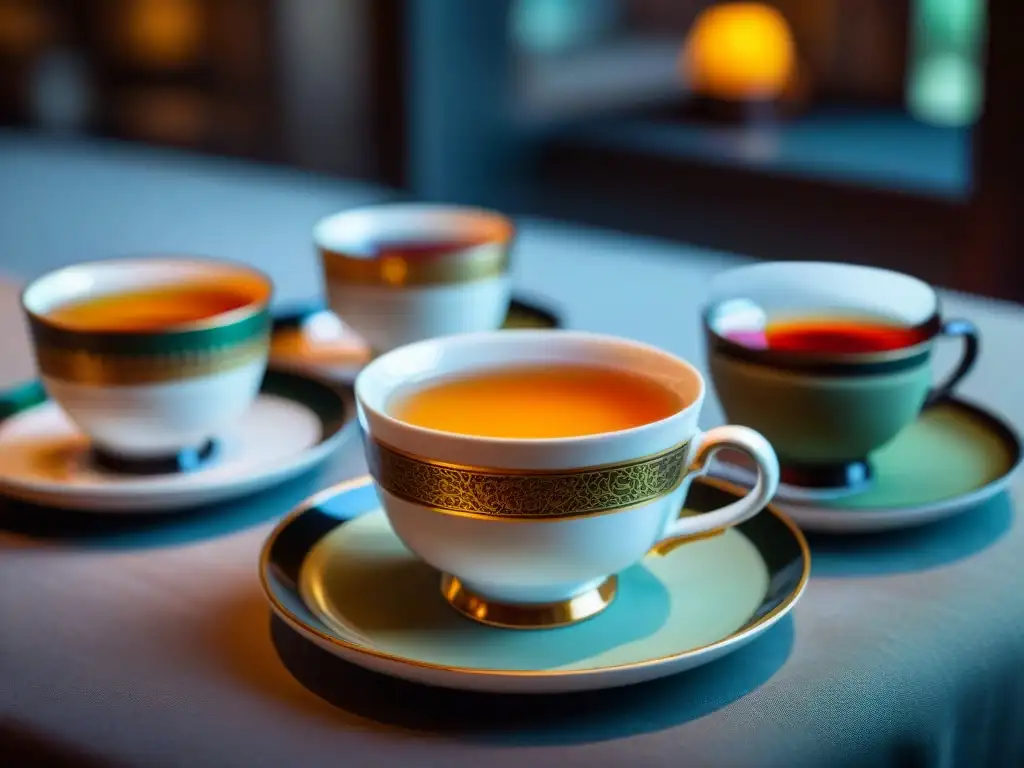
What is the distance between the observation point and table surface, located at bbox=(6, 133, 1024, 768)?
48 cm

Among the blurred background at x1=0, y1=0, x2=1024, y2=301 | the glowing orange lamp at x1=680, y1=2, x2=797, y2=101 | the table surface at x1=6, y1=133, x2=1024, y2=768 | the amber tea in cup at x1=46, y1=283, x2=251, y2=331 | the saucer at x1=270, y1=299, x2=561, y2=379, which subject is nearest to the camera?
the table surface at x1=6, y1=133, x2=1024, y2=768

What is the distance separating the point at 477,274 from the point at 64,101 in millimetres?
3508

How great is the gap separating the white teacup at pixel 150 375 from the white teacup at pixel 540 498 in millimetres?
128

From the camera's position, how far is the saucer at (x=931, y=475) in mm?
619

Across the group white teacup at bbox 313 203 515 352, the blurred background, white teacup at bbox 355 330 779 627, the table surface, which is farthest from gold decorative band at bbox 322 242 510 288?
the blurred background

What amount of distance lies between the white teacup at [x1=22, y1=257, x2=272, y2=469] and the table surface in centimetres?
4

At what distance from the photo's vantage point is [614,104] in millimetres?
3705

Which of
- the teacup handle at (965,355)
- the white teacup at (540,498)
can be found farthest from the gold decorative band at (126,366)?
the teacup handle at (965,355)

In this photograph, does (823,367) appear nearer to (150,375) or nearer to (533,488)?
(533,488)

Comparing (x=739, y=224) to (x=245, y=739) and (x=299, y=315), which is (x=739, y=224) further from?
(x=245, y=739)

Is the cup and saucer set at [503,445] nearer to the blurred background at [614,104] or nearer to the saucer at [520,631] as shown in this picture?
the saucer at [520,631]

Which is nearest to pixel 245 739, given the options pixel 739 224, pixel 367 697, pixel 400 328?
pixel 367 697

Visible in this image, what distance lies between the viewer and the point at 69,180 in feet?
4.98

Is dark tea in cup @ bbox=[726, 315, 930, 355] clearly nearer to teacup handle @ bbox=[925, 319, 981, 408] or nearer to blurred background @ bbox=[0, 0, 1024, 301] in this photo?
teacup handle @ bbox=[925, 319, 981, 408]
